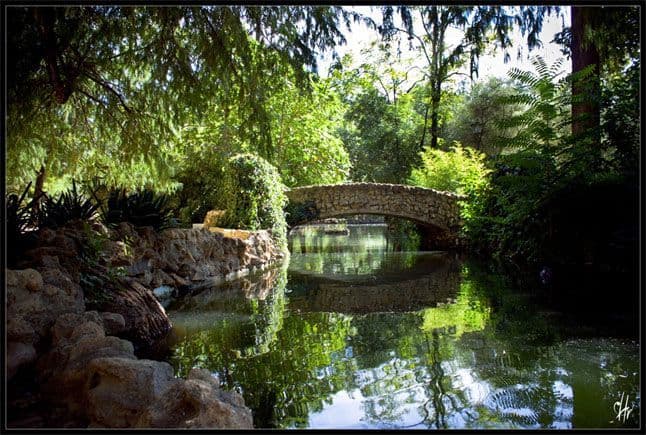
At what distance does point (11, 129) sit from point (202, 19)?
128 inches

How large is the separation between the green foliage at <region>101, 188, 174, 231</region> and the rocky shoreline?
0.70 m

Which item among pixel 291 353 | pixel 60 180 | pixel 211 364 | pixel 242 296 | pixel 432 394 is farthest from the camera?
pixel 60 180

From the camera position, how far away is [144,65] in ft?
20.9

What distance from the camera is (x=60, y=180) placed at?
484 inches

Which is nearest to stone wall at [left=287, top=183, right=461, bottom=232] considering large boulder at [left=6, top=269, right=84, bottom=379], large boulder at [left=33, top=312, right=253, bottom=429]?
large boulder at [left=6, top=269, right=84, bottom=379]

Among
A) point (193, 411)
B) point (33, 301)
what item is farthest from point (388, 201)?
point (193, 411)

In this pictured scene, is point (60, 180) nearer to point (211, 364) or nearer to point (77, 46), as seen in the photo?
point (77, 46)

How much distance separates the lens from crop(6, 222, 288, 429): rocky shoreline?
2.30 meters

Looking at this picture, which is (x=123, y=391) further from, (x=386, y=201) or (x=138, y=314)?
(x=386, y=201)

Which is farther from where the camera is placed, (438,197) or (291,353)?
(438,197)

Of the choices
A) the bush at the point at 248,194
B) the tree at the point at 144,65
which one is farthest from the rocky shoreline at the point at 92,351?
the bush at the point at 248,194

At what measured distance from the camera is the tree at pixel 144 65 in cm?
513

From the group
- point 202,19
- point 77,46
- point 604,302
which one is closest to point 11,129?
point 77,46

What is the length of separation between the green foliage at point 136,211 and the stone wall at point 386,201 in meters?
7.97
